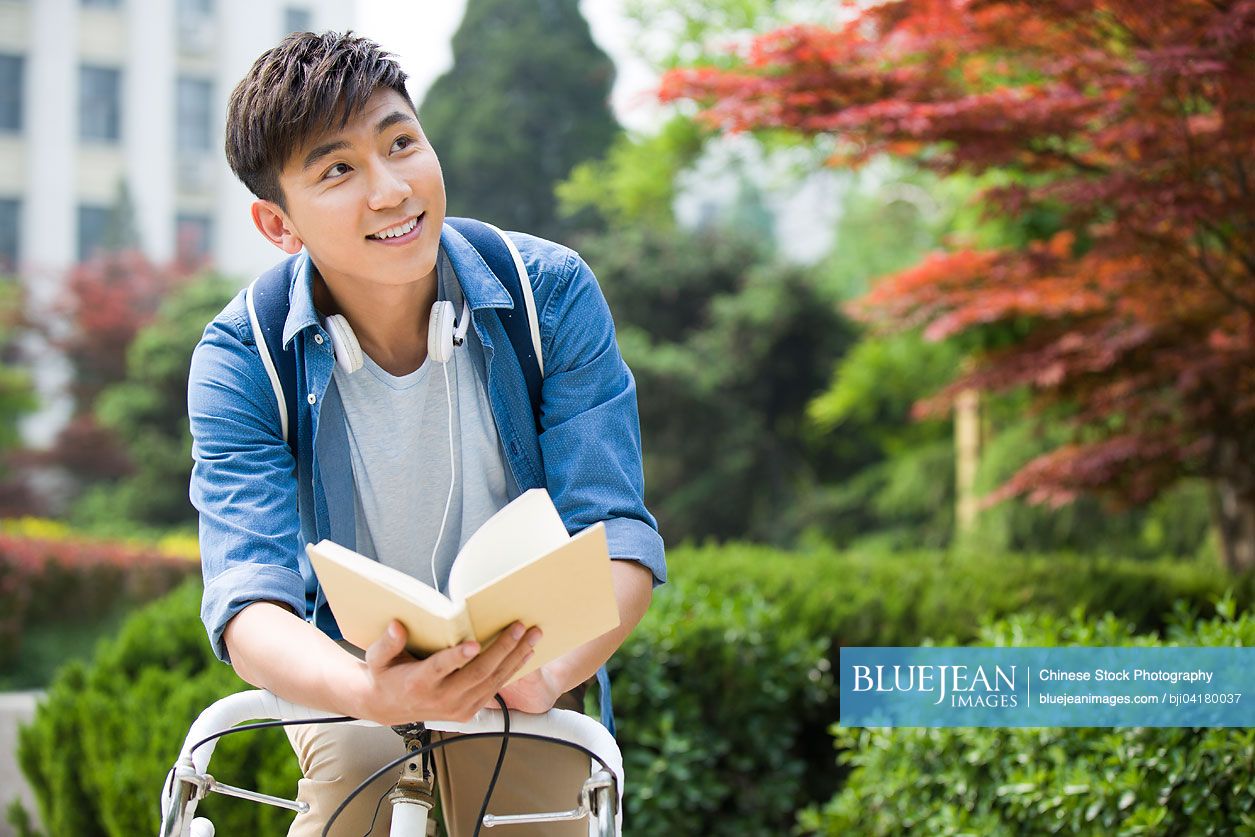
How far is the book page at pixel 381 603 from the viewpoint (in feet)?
3.61

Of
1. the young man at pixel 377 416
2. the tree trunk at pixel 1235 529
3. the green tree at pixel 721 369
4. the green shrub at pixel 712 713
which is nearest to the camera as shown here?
the young man at pixel 377 416

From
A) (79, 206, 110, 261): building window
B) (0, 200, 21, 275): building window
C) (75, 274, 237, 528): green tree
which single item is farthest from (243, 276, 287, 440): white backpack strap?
(79, 206, 110, 261): building window

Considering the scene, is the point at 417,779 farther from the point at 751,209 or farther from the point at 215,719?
the point at 751,209

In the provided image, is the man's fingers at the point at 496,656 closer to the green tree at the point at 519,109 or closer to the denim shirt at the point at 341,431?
the denim shirt at the point at 341,431

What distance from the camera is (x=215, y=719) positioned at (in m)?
1.37

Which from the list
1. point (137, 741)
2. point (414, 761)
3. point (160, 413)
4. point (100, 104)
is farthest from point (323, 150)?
point (100, 104)

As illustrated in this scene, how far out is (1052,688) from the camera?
2.66 metres

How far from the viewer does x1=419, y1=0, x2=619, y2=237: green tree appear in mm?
12547

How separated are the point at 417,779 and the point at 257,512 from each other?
1.07ft

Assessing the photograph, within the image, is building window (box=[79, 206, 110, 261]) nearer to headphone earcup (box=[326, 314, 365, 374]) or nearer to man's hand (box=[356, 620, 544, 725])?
headphone earcup (box=[326, 314, 365, 374])

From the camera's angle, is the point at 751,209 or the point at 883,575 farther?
the point at 751,209

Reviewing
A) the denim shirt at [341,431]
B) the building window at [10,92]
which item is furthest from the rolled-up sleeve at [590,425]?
the building window at [10,92]

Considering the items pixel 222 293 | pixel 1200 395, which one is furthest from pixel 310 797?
pixel 222 293

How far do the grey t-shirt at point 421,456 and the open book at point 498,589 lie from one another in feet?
1.28
